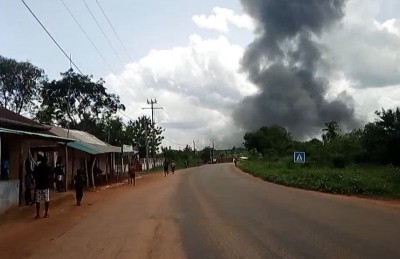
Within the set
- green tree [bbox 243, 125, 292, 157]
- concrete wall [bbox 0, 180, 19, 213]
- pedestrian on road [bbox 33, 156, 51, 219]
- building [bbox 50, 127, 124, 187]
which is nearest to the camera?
pedestrian on road [bbox 33, 156, 51, 219]

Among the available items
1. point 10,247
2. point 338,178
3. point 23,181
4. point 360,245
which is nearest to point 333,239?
point 360,245

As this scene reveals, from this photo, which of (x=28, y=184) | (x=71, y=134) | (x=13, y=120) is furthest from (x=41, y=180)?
(x=71, y=134)

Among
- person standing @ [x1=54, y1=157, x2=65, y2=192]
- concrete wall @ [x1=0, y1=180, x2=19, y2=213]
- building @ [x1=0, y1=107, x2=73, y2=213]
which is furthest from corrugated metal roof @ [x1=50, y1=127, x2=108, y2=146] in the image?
concrete wall @ [x1=0, y1=180, x2=19, y2=213]

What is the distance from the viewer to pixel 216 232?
40.6 feet

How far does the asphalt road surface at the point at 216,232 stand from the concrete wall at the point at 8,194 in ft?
5.09

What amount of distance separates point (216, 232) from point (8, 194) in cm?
871

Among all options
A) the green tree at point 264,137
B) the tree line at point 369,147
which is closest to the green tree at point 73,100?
the tree line at point 369,147

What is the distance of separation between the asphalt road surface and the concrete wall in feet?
5.09

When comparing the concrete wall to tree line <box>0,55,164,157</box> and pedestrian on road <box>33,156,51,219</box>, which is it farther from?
tree line <box>0,55,164,157</box>

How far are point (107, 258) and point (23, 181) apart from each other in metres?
11.4

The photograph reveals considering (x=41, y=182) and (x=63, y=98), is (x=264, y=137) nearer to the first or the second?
(x=63, y=98)

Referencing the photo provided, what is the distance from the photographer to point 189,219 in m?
15.4

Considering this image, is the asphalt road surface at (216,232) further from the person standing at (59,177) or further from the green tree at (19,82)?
the green tree at (19,82)

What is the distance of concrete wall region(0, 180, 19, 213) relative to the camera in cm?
1700
